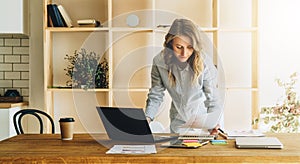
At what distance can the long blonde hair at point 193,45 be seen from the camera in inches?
116

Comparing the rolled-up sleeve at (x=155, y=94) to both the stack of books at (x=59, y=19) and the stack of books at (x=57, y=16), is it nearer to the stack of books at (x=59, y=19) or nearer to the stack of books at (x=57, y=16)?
the stack of books at (x=59, y=19)

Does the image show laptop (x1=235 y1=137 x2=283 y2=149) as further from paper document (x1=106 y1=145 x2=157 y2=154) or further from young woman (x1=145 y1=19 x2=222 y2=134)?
young woman (x1=145 y1=19 x2=222 y2=134)

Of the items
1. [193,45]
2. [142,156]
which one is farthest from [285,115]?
[142,156]

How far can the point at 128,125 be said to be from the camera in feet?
7.27

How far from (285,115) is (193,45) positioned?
4.64 feet

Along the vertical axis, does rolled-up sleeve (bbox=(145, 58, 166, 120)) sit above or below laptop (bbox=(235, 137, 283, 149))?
above

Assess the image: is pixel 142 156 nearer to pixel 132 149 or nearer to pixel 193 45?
pixel 132 149

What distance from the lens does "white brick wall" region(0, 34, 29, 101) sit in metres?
4.32

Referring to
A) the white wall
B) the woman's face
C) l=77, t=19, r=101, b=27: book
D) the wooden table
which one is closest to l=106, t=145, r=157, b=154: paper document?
the wooden table

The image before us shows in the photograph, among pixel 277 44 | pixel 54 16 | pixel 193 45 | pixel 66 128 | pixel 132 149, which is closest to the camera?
pixel 132 149

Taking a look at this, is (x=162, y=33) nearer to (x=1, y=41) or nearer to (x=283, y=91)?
(x=283, y=91)

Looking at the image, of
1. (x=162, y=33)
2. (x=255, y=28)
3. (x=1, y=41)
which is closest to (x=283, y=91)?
(x=255, y=28)

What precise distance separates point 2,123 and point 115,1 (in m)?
1.55

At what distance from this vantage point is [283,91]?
4.23 m
